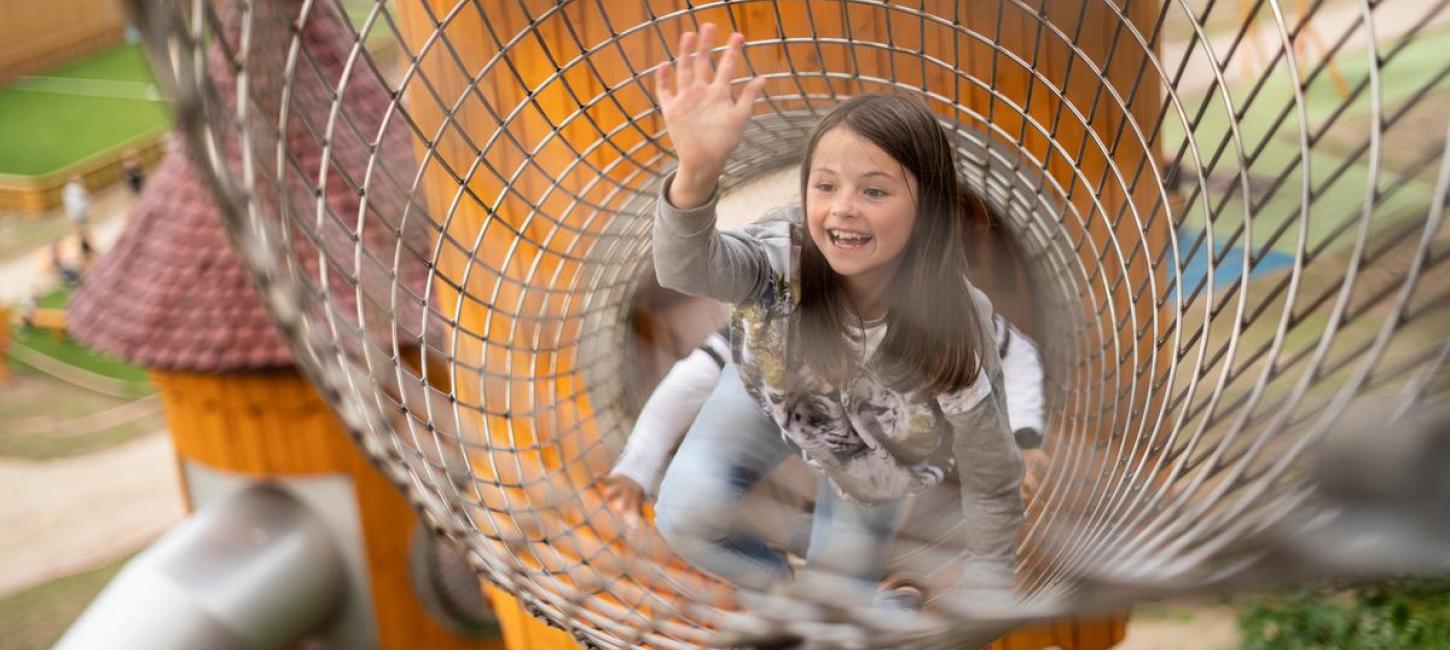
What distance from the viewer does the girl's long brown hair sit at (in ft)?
3.02

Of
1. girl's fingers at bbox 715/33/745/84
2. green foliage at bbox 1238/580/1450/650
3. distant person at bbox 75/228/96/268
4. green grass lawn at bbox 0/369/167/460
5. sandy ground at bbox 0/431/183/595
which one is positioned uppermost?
distant person at bbox 75/228/96/268

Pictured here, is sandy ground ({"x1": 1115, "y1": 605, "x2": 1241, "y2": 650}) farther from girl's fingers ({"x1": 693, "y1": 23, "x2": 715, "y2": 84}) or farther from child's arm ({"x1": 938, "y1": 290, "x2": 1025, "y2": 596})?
girl's fingers ({"x1": 693, "y1": 23, "x2": 715, "y2": 84})

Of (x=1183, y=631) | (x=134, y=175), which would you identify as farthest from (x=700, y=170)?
(x=134, y=175)

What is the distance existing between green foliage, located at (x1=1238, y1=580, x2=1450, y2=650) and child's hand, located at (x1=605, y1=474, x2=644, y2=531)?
1.21 metres

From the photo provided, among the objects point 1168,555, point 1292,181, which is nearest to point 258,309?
point 1292,181

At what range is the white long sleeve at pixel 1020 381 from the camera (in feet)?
3.45

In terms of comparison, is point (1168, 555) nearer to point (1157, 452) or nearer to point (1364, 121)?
point (1157, 452)

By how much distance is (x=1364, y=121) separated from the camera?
1412mm

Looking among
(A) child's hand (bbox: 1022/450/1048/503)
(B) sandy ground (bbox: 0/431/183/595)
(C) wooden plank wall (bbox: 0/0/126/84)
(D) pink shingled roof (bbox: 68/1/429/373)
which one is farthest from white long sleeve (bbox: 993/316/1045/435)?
(C) wooden plank wall (bbox: 0/0/126/84)

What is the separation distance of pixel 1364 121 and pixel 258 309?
1752 mm

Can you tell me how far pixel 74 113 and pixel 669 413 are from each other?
26.1 feet

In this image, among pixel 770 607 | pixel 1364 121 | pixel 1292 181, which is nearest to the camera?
pixel 770 607

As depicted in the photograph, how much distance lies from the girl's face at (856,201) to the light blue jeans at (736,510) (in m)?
0.21

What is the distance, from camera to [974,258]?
1.17m
